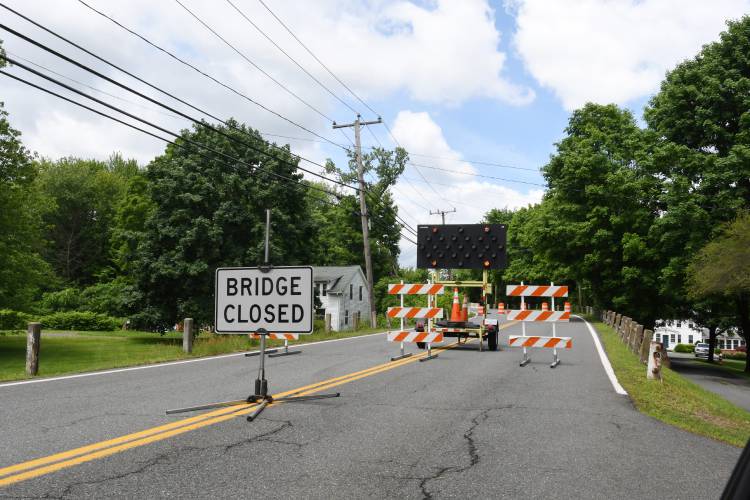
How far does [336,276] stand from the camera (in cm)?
5644

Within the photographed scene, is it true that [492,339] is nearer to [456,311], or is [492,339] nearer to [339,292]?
[456,311]

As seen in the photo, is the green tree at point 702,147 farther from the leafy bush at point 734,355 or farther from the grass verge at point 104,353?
the leafy bush at point 734,355

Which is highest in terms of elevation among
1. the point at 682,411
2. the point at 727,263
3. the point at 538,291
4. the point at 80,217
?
the point at 80,217

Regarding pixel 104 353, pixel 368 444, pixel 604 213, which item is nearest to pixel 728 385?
pixel 604 213

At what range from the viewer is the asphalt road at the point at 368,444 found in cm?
443

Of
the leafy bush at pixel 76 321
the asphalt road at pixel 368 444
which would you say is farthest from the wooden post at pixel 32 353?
the leafy bush at pixel 76 321

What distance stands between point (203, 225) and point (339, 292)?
23.8m

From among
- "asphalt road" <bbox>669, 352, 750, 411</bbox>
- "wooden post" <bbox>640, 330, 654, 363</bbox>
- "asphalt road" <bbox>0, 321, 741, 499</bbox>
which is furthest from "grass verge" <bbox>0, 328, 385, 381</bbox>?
"asphalt road" <bbox>669, 352, 750, 411</bbox>

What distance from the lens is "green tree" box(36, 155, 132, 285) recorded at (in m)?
65.2

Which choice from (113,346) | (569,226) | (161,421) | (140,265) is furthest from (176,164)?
(161,421)

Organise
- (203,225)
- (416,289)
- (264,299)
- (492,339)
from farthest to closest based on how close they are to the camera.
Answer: (203,225), (492,339), (416,289), (264,299)

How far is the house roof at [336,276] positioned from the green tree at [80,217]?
2474 centimetres

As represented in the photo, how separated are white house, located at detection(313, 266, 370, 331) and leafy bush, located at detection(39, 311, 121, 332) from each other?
1824cm

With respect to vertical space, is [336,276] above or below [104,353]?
above
